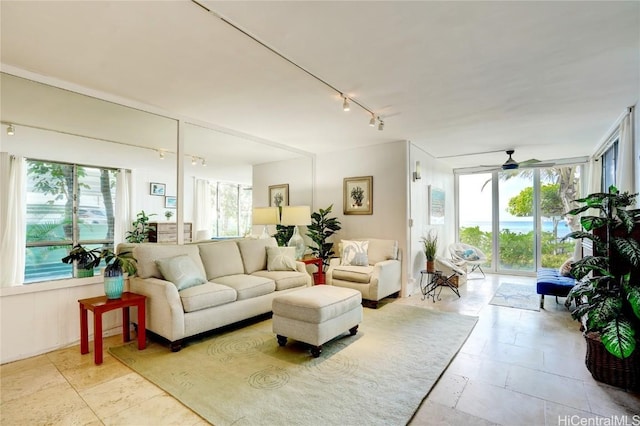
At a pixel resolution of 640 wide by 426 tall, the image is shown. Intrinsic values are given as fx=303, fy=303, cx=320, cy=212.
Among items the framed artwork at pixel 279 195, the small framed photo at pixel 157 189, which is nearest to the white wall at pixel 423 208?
the framed artwork at pixel 279 195

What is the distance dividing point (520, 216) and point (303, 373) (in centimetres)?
632

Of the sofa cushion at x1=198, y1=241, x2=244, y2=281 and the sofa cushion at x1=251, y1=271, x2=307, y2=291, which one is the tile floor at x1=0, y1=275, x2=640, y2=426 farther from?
the sofa cushion at x1=251, y1=271, x2=307, y2=291

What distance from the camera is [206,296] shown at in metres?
3.00

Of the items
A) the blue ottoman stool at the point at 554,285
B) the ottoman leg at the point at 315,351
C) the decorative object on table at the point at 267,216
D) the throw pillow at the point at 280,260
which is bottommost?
the ottoman leg at the point at 315,351

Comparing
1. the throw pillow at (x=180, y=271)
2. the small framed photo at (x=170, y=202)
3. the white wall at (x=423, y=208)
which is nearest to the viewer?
the throw pillow at (x=180, y=271)

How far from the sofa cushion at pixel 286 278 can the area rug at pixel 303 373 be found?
56cm

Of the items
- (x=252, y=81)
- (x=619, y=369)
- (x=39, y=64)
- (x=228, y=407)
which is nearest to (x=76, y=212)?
(x=39, y=64)

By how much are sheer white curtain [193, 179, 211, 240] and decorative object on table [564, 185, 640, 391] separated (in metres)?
4.26

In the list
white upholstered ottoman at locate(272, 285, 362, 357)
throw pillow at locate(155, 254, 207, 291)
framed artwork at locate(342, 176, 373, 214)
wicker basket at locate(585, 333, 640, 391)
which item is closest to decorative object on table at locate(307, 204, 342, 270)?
framed artwork at locate(342, 176, 373, 214)

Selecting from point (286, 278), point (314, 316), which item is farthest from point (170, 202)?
point (314, 316)

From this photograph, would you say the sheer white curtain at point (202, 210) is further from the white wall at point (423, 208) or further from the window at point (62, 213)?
the white wall at point (423, 208)

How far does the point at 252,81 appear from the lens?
284 centimetres

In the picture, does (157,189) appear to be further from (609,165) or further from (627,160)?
(609,165)

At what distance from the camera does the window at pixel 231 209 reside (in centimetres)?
492
